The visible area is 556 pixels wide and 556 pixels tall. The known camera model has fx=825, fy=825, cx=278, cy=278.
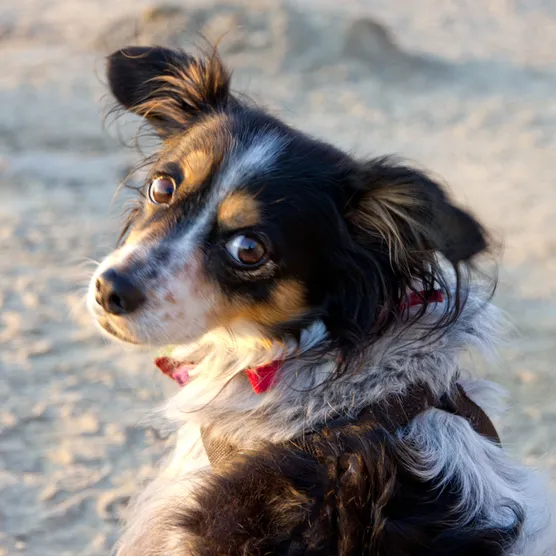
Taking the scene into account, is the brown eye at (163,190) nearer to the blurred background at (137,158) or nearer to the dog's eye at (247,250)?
the dog's eye at (247,250)

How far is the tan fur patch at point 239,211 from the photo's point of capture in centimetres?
272

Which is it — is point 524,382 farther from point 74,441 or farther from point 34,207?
point 34,207

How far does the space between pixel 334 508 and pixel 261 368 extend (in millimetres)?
639

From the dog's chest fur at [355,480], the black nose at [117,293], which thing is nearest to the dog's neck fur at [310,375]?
the dog's chest fur at [355,480]

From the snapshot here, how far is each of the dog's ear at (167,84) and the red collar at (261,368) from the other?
95cm

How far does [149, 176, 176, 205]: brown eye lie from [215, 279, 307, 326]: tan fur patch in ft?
1.46

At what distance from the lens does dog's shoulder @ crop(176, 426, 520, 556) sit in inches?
94.0

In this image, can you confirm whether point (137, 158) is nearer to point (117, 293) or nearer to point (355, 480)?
point (117, 293)

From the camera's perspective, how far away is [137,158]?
7.90m

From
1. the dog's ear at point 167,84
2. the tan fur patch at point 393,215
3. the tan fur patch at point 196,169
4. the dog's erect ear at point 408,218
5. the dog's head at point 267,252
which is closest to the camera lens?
the dog's erect ear at point 408,218

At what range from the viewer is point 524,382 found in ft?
17.0

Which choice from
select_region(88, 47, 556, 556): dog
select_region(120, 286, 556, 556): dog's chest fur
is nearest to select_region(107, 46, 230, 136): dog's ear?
select_region(88, 47, 556, 556): dog

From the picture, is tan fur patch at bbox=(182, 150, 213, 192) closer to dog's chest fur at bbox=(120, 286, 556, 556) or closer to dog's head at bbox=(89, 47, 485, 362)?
dog's head at bbox=(89, 47, 485, 362)

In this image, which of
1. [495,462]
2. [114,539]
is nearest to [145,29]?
[114,539]
